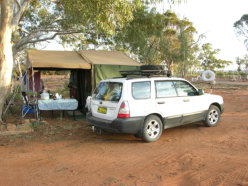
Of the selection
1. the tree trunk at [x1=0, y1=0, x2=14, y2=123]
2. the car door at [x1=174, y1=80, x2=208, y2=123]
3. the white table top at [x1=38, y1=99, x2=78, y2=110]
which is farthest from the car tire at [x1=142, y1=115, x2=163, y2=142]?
the tree trunk at [x1=0, y1=0, x2=14, y2=123]

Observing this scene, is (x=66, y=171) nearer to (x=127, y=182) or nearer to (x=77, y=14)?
(x=127, y=182)

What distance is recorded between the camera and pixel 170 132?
20.6ft

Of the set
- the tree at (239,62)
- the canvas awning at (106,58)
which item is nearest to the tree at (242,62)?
the tree at (239,62)

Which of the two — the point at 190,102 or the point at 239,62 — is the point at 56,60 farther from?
the point at 239,62

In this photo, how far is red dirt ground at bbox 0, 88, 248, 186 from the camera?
349 centimetres

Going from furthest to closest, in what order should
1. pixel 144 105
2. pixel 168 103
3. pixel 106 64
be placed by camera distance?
pixel 106 64 < pixel 168 103 < pixel 144 105

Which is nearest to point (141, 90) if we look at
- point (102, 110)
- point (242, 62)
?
point (102, 110)

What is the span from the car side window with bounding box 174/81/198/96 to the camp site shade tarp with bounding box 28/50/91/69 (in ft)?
11.3

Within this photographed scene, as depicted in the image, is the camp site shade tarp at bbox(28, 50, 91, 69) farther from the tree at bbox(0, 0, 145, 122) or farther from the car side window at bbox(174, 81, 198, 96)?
the car side window at bbox(174, 81, 198, 96)

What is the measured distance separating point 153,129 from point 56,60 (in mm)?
4504

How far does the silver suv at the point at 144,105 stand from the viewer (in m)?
4.95

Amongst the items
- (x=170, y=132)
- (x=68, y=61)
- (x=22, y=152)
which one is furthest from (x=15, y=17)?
(x=170, y=132)

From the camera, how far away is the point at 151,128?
5.33 metres

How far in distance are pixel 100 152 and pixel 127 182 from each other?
4.85 ft
